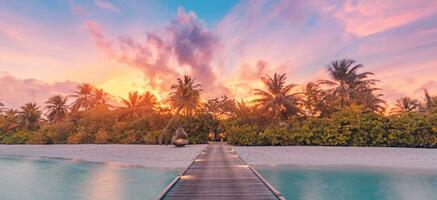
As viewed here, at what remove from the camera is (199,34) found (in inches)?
685

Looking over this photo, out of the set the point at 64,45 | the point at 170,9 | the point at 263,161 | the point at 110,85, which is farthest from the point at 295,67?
the point at 64,45

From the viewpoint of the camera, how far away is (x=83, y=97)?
35188 mm

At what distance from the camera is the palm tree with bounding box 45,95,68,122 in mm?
33394

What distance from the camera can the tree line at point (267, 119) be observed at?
18.2 m

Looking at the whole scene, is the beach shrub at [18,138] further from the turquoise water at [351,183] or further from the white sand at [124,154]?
the turquoise water at [351,183]

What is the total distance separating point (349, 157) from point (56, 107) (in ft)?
104

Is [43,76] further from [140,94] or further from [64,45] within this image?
[140,94]

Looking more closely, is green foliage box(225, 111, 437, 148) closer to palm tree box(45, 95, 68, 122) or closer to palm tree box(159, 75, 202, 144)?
palm tree box(159, 75, 202, 144)

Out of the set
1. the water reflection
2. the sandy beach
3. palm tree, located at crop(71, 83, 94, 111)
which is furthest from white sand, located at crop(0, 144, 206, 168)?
palm tree, located at crop(71, 83, 94, 111)

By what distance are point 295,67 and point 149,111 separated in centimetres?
1590

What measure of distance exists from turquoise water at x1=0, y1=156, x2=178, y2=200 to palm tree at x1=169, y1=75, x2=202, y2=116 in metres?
13.3

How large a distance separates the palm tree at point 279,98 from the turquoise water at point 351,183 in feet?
33.6

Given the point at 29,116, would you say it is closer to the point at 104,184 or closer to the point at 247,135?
the point at 247,135

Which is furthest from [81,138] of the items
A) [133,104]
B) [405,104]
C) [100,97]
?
[405,104]
